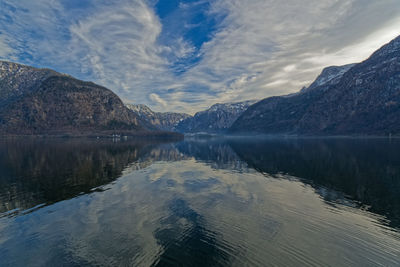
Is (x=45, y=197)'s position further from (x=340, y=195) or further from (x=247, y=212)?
(x=340, y=195)

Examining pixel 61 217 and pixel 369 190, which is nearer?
pixel 61 217

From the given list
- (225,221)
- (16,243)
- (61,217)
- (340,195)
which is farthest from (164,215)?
(340,195)

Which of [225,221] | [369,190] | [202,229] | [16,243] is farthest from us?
[369,190]

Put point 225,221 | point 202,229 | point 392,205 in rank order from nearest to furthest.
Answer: point 202,229 → point 225,221 → point 392,205

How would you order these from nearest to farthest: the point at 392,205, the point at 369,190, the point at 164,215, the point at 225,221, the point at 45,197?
the point at 225,221 → the point at 164,215 → the point at 392,205 → the point at 45,197 → the point at 369,190

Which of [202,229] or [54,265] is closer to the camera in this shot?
[54,265]

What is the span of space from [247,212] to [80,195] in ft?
97.6

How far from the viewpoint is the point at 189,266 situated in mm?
16297

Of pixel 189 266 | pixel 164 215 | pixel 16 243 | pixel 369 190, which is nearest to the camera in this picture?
pixel 189 266

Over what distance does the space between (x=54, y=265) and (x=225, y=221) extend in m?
17.8

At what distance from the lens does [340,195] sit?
35.2m

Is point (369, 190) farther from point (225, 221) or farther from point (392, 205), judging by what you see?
point (225, 221)

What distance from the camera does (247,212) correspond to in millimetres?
28109

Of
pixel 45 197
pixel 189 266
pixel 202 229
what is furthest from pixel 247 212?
pixel 45 197
